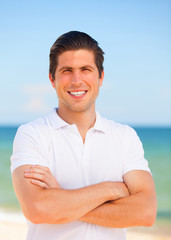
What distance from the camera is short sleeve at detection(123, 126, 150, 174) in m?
2.08

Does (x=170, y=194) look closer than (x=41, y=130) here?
No

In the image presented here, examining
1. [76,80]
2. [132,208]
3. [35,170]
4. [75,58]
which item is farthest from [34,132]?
[132,208]

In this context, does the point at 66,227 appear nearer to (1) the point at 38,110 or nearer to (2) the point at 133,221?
Answer: (2) the point at 133,221

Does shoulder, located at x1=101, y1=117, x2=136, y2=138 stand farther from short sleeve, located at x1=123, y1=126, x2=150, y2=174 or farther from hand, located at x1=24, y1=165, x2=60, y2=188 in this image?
hand, located at x1=24, y1=165, x2=60, y2=188

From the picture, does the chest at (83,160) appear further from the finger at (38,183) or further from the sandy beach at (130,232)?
the sandy beach at (130,232)

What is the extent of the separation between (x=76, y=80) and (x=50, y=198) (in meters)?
0.70

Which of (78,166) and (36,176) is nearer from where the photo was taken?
(36,176)

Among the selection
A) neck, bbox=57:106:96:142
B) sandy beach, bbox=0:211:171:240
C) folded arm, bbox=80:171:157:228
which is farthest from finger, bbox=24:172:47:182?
sandy beach, bbox=0:211:171:240

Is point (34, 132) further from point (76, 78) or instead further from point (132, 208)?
point (132, 208)

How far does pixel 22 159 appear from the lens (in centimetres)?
191

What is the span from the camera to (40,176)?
6.09 ft

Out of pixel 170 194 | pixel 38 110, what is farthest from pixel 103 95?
pixel 170 194

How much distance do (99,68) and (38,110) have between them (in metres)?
31.4

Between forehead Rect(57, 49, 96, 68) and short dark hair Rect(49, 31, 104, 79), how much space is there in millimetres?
25
